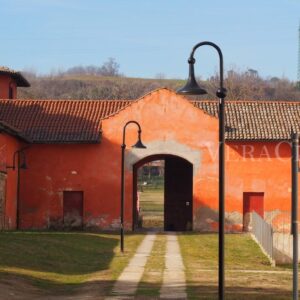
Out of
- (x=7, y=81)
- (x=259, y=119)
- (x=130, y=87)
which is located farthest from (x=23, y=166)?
(x=130, y=87)

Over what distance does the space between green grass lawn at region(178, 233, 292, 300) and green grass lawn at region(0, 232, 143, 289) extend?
88.7 inches

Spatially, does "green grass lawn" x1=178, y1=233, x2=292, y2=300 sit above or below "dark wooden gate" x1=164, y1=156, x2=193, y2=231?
below

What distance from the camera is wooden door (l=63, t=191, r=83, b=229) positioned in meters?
41.2

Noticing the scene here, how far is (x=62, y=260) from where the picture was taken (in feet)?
79.4

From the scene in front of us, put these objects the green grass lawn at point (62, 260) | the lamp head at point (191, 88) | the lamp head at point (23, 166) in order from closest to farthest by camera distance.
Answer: the lamp head at point (191, 88)
the green grass lawn at point (62, 260)
the lamp head at point (23, 166)

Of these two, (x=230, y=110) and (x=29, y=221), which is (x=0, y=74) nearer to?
(x=29, y=221)

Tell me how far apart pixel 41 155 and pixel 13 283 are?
2396 centimetres

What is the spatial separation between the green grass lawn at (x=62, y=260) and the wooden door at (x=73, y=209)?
337 inches

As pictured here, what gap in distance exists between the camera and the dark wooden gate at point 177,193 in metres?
45.5

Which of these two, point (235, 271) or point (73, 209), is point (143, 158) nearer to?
point (73, 209)

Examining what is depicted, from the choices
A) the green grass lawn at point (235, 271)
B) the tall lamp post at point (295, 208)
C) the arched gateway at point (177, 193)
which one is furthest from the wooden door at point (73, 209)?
the tall lamp post at point (295, 208)

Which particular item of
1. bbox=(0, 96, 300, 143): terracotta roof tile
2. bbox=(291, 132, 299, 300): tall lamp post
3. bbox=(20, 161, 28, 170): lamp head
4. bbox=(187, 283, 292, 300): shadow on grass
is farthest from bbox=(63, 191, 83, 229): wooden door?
bbox=(291, 132, 299, 300): tall lamp post

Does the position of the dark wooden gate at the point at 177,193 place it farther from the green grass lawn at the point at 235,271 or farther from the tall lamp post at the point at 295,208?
the tall lamp post at the point at 295,208

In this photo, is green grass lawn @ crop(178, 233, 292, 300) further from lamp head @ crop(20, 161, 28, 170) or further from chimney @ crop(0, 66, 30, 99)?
chimney @ crop(0, 66, 30, 99)
